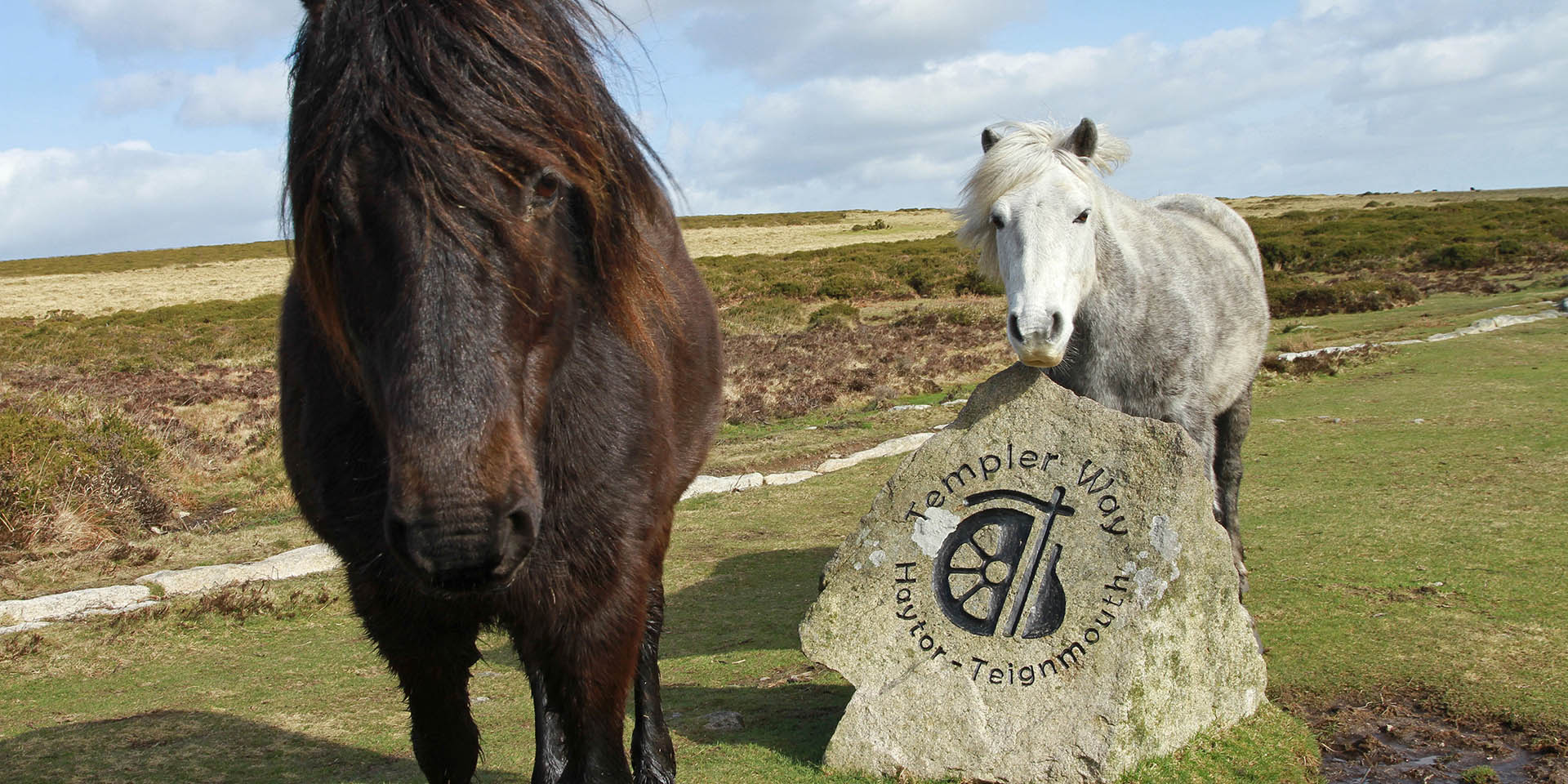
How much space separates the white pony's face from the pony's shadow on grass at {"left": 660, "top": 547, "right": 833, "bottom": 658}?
1.78 meters

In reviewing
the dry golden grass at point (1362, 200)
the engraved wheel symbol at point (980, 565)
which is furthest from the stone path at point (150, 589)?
the dry golden grass at point (1362, 200)

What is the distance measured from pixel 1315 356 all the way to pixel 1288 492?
7.19 meters

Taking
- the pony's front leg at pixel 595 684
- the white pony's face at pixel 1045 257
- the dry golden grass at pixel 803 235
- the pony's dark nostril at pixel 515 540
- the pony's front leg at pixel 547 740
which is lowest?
the pony's front leg at pixel 547 740

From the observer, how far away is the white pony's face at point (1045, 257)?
4.06 metres

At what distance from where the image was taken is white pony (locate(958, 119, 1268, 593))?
4273 millimetres

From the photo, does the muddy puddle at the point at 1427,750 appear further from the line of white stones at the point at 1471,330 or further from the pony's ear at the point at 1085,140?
the line of white stones at the point at 1471,330

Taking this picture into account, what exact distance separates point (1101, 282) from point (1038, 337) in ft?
3.28

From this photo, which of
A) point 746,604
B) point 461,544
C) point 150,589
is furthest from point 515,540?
point 150,589

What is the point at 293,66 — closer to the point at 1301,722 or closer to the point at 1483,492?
the point at 1301,722

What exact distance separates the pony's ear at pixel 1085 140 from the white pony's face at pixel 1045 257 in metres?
0.19

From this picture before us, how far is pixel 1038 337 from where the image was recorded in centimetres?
404

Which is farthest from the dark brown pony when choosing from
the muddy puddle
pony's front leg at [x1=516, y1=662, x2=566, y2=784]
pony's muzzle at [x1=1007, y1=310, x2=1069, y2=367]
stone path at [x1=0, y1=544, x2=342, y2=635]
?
stone path at [x1=0, y1=544, x2=342, y2=635]

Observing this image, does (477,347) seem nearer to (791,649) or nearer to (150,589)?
(791,649)

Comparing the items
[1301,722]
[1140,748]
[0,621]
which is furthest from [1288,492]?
[0,621]
